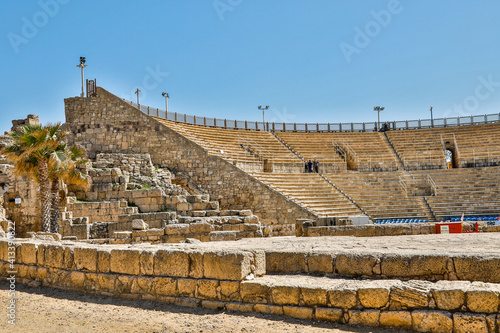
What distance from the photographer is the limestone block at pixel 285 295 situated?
5207 mm

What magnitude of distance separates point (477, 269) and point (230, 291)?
323cm

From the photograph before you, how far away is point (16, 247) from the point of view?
8.09 m

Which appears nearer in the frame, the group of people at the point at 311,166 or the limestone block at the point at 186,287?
the limestone block at the point at 186,287

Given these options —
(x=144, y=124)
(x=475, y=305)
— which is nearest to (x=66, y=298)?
(x=475, y=305)

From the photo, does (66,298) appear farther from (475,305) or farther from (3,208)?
(3,208)

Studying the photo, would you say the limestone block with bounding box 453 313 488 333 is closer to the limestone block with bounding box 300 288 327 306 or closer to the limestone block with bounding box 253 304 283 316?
the limestone block with bounding box 300 288 327 306

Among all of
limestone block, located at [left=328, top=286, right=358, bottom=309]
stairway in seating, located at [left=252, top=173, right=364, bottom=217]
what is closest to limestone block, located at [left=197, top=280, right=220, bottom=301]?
limestone block, located at [left=328, top=286, right=358, bottom=309]

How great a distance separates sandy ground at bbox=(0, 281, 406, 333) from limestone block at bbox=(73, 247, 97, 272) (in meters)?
0.59

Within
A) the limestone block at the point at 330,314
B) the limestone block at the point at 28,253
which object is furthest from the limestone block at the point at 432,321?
the limestone block at the point at 28,253

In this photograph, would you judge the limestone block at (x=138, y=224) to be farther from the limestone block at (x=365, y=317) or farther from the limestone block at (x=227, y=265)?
the limestone block at (x=365, y=317)

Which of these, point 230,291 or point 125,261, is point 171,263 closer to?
point 125,261

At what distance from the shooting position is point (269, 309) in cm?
533

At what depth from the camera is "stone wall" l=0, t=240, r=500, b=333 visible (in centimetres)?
448

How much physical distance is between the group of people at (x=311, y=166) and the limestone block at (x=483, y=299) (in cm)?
2035
